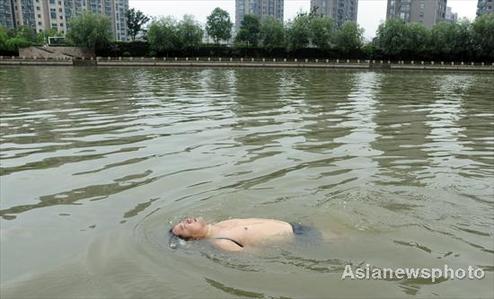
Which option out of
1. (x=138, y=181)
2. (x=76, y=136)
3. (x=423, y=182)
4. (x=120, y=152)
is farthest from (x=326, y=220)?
(x=76, y=136)

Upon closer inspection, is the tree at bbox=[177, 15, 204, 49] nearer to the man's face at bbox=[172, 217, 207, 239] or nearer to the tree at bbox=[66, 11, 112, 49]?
the tree at bbox=[66, 11, 112, 49]

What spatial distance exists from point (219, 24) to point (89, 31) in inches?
860

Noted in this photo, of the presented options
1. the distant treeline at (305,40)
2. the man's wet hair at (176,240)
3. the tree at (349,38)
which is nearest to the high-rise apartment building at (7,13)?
the distant treeline at (305,40)

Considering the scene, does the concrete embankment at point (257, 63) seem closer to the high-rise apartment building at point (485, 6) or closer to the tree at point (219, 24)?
the tree at point (219, 24)

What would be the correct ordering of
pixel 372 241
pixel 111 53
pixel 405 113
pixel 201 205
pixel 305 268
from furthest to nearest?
1. pixel 111 53
2. pixel 405 113
3. pixel 201 205
4. pixel 372 241
5. pixel 305 268

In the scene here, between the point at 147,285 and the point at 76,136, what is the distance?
281 inches

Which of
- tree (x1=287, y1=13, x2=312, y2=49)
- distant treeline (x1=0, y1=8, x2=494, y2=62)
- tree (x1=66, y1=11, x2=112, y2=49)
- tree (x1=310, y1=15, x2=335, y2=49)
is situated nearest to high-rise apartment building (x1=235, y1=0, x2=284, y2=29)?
distant treeline (x1=0, y1=8, x2=494, y2=62)

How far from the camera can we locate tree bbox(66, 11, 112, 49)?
228 feet

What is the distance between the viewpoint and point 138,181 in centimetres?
729

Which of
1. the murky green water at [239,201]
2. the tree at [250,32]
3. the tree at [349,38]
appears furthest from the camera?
the tree at [250,32]

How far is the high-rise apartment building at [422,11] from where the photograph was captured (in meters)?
108

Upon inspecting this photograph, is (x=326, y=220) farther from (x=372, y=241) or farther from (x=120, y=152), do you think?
(x=120, y=152)

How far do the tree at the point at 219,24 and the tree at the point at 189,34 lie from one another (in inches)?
278

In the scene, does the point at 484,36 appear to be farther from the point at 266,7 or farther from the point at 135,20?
the point at 266,7
